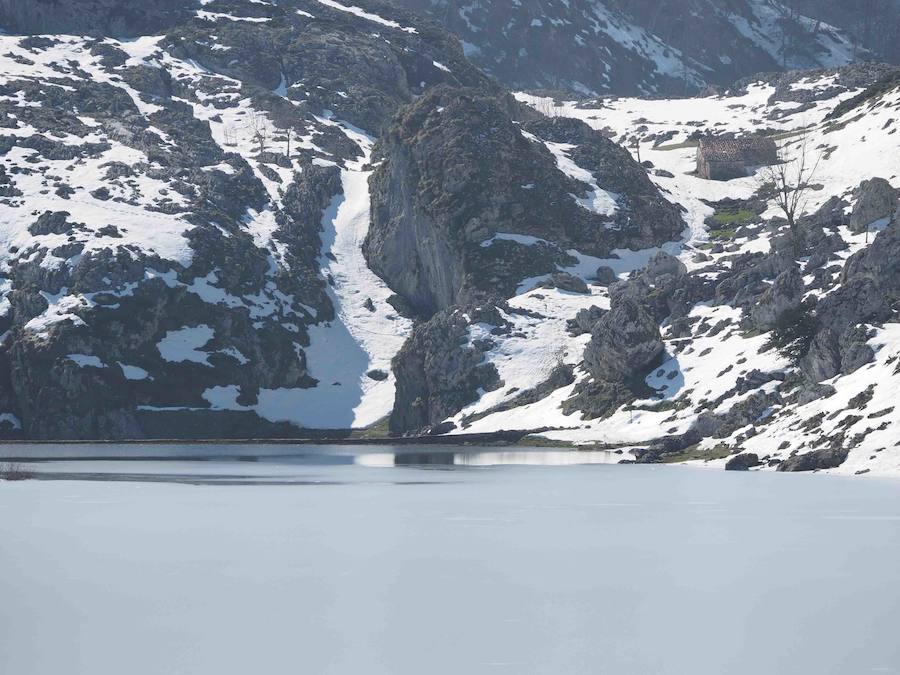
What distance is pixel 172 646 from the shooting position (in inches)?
1058

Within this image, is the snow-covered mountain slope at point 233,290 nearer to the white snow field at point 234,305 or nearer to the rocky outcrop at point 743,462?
the white snow field at point 234,305

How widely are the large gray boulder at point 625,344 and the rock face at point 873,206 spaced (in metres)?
35.0

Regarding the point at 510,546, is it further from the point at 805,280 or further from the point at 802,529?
the point at 805,280

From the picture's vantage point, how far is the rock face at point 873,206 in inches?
6043

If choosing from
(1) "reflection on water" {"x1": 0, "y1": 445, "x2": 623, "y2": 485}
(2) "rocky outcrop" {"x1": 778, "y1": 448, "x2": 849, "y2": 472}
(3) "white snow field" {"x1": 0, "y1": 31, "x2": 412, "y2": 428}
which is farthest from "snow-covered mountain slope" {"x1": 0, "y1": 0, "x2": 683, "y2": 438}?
(2) "rocky outcrop" {"x1": 778, "y1": 448, "x2": 849, "y2": 472}

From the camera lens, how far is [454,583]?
113ft

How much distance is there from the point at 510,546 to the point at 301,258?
521 ft

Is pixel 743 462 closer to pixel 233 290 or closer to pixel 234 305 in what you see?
pixel 234 305

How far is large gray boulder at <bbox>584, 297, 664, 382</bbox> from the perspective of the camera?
132 m

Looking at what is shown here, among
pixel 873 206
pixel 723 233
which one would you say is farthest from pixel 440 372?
pixel 723 233

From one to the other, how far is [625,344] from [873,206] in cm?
4284

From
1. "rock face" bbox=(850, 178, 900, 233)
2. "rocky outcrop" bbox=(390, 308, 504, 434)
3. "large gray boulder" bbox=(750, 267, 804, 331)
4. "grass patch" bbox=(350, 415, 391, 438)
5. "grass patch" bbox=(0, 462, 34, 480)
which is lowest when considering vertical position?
"grass patch" bbox=(0, 462, 34, 480)

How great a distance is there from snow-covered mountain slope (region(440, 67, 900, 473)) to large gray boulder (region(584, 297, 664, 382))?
248 millimetres

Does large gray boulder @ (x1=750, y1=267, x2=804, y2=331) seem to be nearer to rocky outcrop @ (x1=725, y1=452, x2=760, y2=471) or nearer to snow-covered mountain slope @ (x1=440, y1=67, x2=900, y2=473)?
snow-covered mountain slope @ (x1=440, y1=67, x2=900, y2=473)
